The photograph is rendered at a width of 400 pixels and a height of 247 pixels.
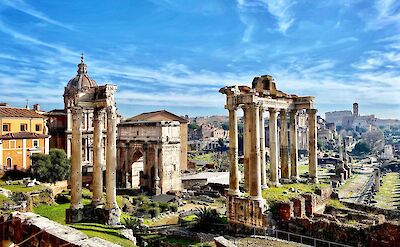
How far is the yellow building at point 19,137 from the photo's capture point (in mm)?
39594

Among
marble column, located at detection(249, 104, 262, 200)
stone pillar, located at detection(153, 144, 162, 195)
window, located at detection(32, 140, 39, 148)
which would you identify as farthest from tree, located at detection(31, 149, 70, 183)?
marble column, located at detection(249, 104, 262, 200)

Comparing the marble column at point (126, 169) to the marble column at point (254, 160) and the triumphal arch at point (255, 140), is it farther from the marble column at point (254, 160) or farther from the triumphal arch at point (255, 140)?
the marble column at point (254, 160)

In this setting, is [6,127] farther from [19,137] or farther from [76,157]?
[76,157]

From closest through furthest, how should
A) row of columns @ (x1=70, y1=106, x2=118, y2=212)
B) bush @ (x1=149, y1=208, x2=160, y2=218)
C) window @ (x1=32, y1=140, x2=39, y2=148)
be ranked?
row of columns @ (x1=70, y1=106, x2=118, y2=212)
bush @ (x1=149, y1=208, x2=160, y2=218)
window @ (x1=32, y1=140, x2=39, y2=148)

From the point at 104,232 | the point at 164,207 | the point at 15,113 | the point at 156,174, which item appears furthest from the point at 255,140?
the point at 15,113


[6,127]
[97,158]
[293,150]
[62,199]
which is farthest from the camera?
[6,127]

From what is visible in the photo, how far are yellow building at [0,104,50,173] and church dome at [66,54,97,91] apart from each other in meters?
10.7

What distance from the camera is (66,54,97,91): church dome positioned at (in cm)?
5419

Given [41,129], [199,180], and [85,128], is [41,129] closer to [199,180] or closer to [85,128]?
[85,128]

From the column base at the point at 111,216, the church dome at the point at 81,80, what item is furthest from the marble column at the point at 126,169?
the column base at the point at 111,216

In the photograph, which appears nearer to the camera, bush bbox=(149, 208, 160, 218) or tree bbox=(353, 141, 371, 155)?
bush bbox=(149, 208, 160, 218)

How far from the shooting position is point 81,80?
54.4 m

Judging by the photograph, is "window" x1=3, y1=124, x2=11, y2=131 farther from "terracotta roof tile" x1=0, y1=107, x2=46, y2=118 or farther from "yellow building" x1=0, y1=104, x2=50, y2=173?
"terracotta roof tile" x1=0, y1=107, x2=46, y2=118

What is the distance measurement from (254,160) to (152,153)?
84.3 ft
